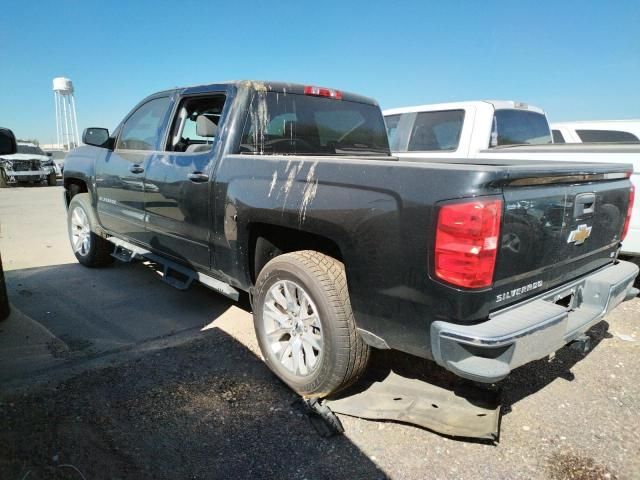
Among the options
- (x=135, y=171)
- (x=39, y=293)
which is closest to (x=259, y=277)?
(x=135, y=171)

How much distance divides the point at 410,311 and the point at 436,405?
0.76 m

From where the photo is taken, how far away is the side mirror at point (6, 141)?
7.89 feet

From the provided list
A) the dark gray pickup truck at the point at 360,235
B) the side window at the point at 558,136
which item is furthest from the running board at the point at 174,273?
the side window at the point at 558,136

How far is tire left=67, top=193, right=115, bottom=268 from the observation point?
5016 millimetres

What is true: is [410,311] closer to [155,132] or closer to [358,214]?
[358,214]

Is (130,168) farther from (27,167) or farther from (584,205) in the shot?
(27,167)

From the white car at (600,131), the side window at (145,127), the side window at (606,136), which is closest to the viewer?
the side window at (145,127)

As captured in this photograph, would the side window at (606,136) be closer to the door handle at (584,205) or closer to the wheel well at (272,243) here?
the door handle at (584,205)

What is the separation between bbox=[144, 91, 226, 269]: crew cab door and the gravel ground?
0.94 meters

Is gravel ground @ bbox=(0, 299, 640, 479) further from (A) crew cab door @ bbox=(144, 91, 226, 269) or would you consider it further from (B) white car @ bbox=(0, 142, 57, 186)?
(B) white car @ bbox=(0, 142, 57, 186)

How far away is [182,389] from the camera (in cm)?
272

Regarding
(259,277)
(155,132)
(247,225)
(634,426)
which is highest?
(155,132)

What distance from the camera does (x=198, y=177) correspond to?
3143mm

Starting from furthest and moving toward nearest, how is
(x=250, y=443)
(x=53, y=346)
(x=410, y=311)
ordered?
1. (x=53, y=346)
2. (x=250, y=443)
3. (x=410, y=311)
